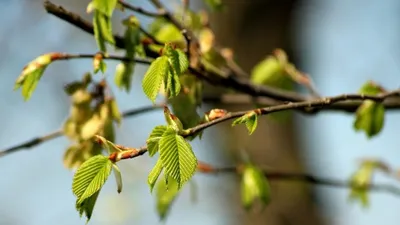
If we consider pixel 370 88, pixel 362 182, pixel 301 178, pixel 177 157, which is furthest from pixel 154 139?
pixel 362 182

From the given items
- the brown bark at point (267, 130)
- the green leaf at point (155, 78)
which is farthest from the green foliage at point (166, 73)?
the brown bark at point (267, 130)

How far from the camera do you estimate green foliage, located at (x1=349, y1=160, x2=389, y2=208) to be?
1.30 metres

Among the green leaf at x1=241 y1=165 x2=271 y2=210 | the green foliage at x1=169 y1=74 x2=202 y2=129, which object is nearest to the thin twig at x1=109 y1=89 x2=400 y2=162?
the green foliage at x1=169 y1=74 x2=202 y2=129

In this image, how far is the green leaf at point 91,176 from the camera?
0.58 meters

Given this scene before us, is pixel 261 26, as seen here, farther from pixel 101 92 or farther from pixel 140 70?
pixel 101 92

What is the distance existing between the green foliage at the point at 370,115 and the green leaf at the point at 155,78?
1.16ft

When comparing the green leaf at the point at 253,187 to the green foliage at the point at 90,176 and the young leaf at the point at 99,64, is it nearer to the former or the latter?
the young leaf at the point at 99,64

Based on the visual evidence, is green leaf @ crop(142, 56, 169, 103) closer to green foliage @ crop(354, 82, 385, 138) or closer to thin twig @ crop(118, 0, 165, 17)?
thin twig @ crop(118, 0, 165, 17)

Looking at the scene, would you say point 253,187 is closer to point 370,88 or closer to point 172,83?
point 370,88

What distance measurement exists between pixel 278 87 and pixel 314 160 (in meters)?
1.42

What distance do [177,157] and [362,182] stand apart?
84 centimetres

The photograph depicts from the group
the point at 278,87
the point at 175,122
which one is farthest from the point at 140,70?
the point at 175,122

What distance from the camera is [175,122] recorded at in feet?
1.94

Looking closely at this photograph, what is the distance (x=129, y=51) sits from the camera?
2.62ft
